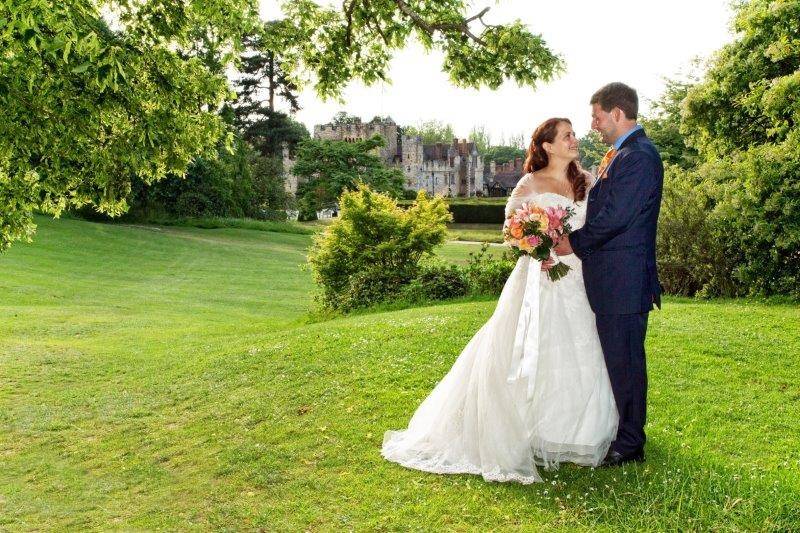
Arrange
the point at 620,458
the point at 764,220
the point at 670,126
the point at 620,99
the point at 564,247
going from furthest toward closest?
1. the point at 670,126
2. the point at 764,220
3. the point at 620,458
4. the point at 564,247
5. the point at 620,99

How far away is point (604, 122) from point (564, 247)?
1.07 m

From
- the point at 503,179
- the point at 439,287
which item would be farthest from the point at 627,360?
the point at 503,179

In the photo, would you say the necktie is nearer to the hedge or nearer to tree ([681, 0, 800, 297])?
tree ([681, 0, 800, 297])

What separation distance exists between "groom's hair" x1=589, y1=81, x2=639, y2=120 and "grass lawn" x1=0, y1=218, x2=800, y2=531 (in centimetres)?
297

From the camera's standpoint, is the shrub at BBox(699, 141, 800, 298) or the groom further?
the shrub at BBox(699, 141, 800, 298)

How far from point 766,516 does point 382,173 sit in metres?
60.1

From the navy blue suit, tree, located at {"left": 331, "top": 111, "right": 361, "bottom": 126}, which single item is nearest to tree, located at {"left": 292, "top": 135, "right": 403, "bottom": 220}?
tree, located at {"left": 331, "top": 111, "right": 361, "bottom": 126}

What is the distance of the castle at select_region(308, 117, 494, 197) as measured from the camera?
92438mm

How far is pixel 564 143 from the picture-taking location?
6.83 meters

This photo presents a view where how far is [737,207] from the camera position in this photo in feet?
57.9

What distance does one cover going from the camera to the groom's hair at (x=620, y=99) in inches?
254

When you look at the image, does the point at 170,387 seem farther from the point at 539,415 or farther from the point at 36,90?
the point at 539,415

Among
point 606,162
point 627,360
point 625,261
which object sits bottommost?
point 627,360

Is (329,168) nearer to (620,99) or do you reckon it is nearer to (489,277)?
(489,277)
